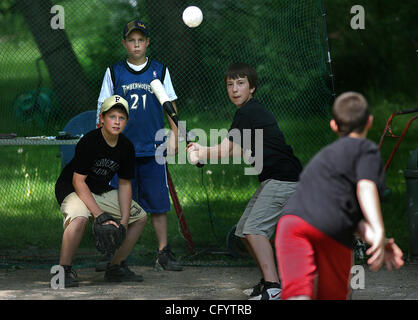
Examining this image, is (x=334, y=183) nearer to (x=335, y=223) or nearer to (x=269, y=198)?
(x=335, y=223)

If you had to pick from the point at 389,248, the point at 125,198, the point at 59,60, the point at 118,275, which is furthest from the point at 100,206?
the point at 59,60

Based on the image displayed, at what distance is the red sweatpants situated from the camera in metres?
3.97

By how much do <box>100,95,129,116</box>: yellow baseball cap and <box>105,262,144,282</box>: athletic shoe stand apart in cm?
127

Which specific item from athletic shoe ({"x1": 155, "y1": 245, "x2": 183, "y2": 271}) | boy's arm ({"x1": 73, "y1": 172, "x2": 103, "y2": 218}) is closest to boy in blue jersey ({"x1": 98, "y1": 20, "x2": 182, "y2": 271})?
athletic shoe ({"x1": 155, "y1": 245, "x2": 183, "y2": 271})

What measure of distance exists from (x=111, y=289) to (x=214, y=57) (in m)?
3.07

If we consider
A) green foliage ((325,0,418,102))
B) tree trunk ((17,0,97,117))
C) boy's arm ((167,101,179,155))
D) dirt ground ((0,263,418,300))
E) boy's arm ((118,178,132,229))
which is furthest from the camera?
green foliage ((325,0,418,102))

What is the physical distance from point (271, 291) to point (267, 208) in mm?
597

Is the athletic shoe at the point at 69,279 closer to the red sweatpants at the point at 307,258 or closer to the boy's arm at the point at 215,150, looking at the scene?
the boy's arm at the point at 215,150

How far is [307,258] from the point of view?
3.98 m

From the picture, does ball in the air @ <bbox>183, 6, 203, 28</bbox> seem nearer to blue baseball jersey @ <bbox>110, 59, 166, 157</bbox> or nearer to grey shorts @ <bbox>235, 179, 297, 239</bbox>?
blue baseball jersey @ <bbox>110, 59, 166, 157</bbox>

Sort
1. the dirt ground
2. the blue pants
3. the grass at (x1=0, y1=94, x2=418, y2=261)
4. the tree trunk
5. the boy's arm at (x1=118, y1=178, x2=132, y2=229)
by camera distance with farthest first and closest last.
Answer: the tree trunk < the grass at (x1=0, y1=94, x2=418, y2=261) < the blue pants < the boy's arm at (x1=118, y1=178, x2=132, y2=229) < the dirt ground

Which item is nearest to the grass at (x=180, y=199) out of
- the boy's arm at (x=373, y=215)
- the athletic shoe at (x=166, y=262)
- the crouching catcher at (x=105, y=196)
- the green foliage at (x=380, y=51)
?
the athletic shoe at (x=166, y=262)

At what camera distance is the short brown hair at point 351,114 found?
3.98 metres

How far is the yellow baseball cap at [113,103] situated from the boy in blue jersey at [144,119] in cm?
42
